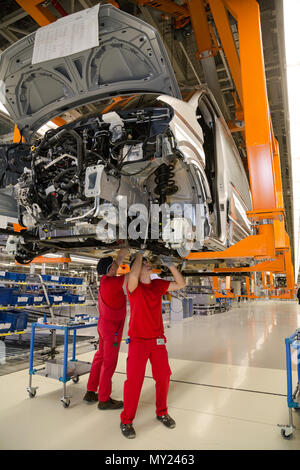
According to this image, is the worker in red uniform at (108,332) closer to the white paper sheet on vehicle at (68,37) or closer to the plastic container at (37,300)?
the white paper sheet on vehicle at (68,37)

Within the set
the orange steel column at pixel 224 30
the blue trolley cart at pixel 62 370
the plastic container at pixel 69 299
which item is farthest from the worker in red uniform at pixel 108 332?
the plastic container at pixel 69 299

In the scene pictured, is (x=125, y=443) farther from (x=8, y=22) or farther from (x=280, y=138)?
(x=280, y=138)

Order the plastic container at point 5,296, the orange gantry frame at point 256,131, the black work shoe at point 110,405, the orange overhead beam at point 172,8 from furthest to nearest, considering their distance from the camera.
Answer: the plastic container at point 5,296 → the orange overhead beam at point 172,8 → the orange gantry frame at point 256,131 → the black work shoe at point 110,405

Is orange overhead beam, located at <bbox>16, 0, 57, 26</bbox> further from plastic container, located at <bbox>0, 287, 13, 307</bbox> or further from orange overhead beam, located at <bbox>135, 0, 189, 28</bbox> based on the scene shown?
plastic container, located at <bbox>0, 287, 13, 307</bbox>

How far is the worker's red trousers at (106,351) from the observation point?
2.91 m

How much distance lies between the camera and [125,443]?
7.35ft

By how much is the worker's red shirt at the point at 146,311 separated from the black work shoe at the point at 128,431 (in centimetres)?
66

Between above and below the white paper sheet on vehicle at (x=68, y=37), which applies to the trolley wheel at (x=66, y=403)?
below

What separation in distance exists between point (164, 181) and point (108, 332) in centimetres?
156

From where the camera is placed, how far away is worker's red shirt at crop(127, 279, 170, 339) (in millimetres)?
2498

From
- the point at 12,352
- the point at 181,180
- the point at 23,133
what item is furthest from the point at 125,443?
the point at 12,352

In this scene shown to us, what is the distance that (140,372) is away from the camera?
2424 mm

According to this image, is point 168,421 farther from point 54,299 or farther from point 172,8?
point 172,8
